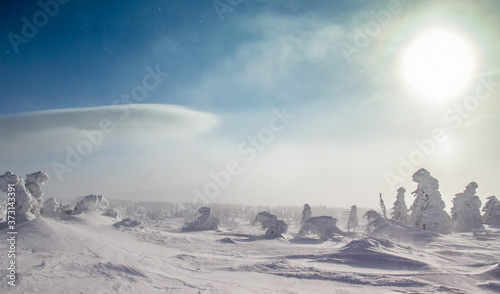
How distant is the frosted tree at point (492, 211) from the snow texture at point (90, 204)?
62.2m

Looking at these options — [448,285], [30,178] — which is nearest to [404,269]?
[448,285]

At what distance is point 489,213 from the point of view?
148 ft

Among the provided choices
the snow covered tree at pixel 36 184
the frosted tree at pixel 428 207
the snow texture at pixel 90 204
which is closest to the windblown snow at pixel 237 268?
the frosted tree at pixel 428 207

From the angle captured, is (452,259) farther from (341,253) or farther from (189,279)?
(189,279)

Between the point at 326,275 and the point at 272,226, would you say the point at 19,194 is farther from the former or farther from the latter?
the point at 326,275

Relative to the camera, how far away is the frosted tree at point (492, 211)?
43.8 meters

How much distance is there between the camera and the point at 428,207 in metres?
38.6

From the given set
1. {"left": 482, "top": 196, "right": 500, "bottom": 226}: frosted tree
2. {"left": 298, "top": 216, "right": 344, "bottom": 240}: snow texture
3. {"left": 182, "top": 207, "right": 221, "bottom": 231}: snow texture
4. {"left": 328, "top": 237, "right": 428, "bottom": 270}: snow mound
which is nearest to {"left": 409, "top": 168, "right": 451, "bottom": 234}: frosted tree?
{"left": 298, "top": 216, "right": 344, "bottom": 240}: snow texture

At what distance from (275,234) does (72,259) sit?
29435mm

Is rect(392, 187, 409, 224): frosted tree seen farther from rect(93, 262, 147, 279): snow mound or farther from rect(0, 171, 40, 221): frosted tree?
rect(0, 171, 40, 221): frosted tree

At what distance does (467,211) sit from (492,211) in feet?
16.9

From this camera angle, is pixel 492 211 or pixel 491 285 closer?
pixel 491 285

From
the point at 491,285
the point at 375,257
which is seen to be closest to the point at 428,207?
the point at 375,257

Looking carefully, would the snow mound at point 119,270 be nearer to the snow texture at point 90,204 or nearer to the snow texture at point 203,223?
the snow texture at point 90,204
